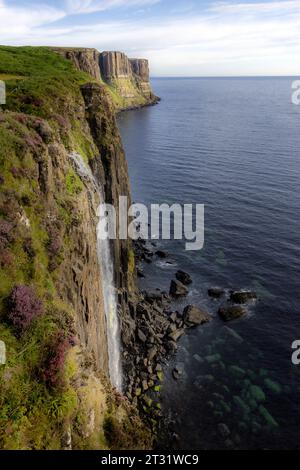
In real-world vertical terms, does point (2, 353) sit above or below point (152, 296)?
above

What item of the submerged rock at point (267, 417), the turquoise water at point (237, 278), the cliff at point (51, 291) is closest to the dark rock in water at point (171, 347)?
the turquoise water at point (237, 278)

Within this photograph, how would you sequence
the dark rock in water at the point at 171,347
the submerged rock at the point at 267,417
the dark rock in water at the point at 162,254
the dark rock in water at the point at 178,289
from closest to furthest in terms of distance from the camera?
the submerged rock at the point at 267,417, the dark rock in water at the point at 171,347, the dark rock in water at the point at 178,289, the dark rock in water at the point at 162,254

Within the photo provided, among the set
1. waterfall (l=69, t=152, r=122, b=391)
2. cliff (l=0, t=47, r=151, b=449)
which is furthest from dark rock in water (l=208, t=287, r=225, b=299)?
cliff (l=0, t=47, r=151, b=449)

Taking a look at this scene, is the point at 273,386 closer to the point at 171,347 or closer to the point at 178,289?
the point at 171,347

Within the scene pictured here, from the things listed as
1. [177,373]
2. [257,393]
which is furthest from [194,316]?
[257,393]

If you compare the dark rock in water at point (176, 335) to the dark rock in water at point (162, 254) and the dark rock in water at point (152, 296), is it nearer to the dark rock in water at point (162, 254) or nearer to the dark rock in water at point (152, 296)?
the dark rock in water at point (152, 296)

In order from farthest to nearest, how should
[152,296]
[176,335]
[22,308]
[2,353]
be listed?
[152,296] < [176,335] < [22,308] < [2,353]
